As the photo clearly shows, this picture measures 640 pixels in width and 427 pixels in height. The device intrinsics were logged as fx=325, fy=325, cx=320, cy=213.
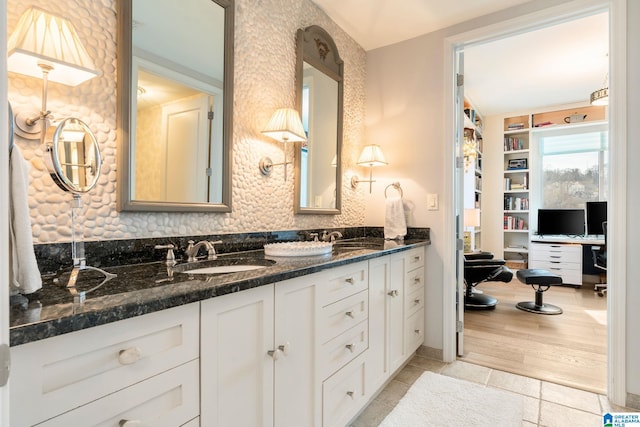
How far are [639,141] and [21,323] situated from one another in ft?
9.02

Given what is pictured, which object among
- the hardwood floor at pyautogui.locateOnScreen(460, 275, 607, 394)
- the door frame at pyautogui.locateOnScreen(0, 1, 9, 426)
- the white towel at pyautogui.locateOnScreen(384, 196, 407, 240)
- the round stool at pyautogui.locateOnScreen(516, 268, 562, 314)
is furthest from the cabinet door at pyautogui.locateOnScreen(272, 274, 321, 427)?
the round stool at pyautogui.locateOnScreen(516, 268, 562, 314)

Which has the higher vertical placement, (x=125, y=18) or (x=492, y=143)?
(x=492, y=143)

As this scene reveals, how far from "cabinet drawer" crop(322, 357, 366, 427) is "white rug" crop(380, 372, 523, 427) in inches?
7.9

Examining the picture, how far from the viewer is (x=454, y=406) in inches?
72.8

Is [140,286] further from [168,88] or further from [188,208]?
[168,88]

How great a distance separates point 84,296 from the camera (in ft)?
2.57

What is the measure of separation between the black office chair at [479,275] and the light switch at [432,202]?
1.32 m

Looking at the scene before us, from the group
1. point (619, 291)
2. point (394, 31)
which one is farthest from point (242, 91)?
point (619, 291)

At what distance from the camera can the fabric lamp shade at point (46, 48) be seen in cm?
95

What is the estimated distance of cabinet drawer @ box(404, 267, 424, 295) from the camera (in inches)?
89.3

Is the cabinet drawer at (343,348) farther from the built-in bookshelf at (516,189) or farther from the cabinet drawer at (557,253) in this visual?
the built-in bookshelf at (516,189)

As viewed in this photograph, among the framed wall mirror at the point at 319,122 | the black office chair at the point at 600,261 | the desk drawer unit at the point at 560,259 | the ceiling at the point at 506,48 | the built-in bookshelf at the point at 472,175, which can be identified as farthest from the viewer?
the desk drawer unit at the point at 560,259

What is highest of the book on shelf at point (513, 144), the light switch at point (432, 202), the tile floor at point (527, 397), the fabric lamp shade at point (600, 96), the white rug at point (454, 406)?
the book on shelf at point (513, 144)

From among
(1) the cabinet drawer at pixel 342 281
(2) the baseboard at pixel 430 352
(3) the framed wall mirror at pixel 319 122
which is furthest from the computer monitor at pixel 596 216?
(1) the cabinet drawer at pixel 342 281
